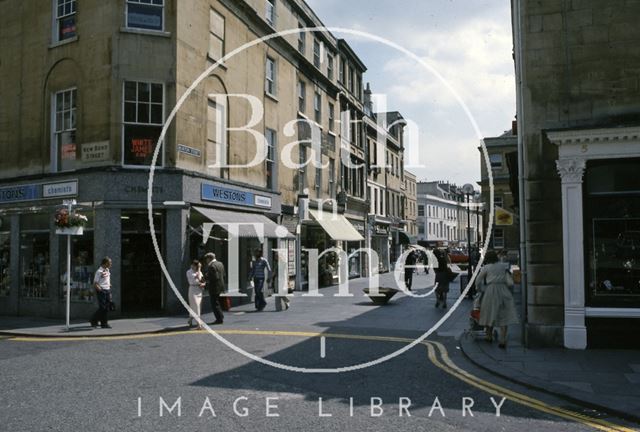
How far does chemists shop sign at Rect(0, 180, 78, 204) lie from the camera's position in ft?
53.3

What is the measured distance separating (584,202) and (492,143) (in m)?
48.5

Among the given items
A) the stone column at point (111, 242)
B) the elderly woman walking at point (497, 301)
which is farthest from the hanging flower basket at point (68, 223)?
the elderly woman walking at point (497, 301)

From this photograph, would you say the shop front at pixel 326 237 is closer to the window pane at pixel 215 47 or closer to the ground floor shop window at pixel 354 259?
the ground floor shop window at pixel 354 259

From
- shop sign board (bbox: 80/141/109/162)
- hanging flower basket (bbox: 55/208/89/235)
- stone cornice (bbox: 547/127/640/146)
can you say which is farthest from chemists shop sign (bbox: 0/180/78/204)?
stone cornice (bbox: 547/127/640/146)

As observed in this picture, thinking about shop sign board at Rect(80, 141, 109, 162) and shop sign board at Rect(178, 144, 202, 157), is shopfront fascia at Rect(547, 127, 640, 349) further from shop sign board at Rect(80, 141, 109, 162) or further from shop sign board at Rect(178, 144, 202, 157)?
shop sign board at Rect(80, 141, 109, 162)

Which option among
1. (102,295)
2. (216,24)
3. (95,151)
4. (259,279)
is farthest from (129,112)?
(259,279)

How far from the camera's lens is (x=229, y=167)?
63.7ft

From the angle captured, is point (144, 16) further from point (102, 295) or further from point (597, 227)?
point (597, 227)

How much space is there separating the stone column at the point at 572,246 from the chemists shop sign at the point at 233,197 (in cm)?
1087

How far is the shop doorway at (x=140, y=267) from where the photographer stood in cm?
1642

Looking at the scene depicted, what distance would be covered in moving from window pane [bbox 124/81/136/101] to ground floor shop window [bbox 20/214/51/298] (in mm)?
4476

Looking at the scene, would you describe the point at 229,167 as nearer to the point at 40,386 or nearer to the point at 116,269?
the point at 116,269

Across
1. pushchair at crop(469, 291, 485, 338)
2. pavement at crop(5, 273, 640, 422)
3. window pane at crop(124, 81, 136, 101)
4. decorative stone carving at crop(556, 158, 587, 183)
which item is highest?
window pane at crop(124, 81, 136, 101)

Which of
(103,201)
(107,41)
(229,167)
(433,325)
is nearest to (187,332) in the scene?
(103,201)
